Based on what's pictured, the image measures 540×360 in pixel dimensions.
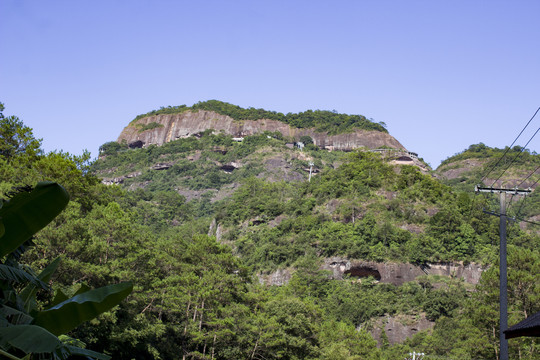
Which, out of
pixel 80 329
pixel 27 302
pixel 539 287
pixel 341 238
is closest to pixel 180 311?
pixel 80 329

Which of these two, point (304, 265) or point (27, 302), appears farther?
point (304, 265)

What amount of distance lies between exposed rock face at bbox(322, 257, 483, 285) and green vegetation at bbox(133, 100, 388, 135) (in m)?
68.1

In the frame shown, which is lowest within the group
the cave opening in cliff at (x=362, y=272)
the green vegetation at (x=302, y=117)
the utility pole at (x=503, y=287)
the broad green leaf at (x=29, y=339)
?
the broad green leaf at (x=29, y=339)

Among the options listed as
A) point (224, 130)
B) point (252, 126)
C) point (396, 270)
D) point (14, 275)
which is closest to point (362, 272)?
point (396, 270)

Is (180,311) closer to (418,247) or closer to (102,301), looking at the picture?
(102,301)

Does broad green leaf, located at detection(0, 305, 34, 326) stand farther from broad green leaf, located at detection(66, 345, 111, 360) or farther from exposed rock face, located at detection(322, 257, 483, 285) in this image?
exposed rock face, located at detection(322, 257, 483, 285)

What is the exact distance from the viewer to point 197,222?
94.1 m

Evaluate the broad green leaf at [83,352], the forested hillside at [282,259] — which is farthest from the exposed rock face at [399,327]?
the broad green leaf at [83,352]

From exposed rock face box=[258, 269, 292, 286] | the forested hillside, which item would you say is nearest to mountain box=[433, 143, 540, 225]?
the forested hillside

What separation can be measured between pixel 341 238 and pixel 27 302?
57.5 meters

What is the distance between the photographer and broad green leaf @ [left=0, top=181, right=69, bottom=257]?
626cm

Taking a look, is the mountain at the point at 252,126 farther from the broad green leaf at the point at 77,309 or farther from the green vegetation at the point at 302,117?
the broad green leaf at the point at 77,309

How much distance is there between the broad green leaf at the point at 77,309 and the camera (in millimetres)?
6242

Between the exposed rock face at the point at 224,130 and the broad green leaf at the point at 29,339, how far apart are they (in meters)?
117
